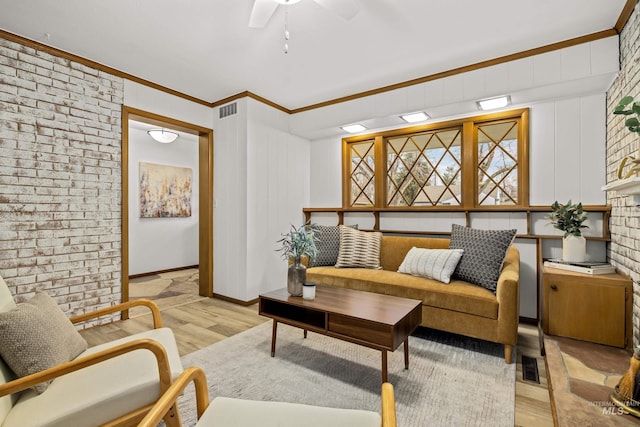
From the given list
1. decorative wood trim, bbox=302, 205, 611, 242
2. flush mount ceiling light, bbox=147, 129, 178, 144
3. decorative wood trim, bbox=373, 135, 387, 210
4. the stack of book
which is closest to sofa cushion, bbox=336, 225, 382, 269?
decorative wood trim, bbox=302, 205, 611, 242

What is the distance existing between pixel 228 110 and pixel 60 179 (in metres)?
1.98

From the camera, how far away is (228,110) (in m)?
4.02

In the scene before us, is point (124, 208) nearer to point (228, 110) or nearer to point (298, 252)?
point (228, 110)

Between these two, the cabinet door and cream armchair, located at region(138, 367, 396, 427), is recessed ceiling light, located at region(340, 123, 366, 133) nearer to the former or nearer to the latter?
the cabinet door

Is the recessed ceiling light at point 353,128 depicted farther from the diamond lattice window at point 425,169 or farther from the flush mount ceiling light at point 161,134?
the flush mount ceiling light at point 161,134

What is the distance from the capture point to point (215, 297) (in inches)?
162

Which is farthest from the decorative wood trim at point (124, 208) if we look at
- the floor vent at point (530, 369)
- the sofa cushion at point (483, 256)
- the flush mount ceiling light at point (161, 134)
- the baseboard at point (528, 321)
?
the baseboard at point (528, 321)

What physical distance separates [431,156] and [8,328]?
383cm

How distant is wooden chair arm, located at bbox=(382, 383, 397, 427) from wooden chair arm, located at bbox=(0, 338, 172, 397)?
0.97 meters

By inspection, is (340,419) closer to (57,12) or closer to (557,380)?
(557,380)

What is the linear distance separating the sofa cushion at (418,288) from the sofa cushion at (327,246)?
13cm

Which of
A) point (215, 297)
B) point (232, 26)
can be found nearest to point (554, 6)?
point (232, 26)

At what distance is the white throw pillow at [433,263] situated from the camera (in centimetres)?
281

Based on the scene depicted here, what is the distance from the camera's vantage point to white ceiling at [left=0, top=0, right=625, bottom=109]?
223 centimetres
